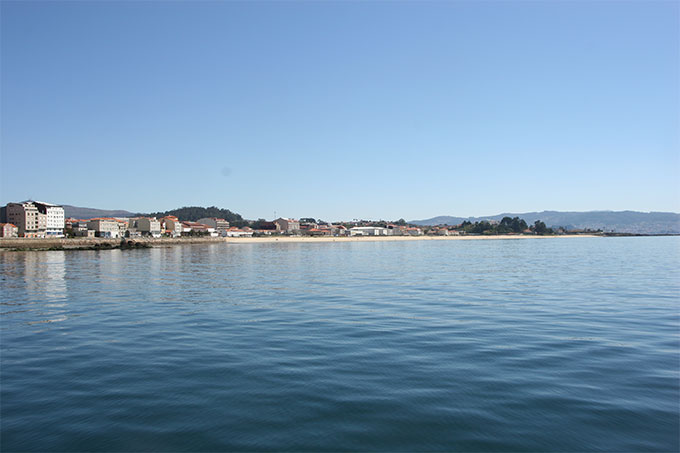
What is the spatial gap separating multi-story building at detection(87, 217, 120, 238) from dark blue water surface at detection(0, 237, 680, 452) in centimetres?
12925

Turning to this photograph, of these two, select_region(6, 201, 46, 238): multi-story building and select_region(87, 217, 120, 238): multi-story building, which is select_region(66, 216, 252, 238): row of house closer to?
select_region(87, 217, 120, 238): multi-story building

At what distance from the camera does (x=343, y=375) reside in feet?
30.8

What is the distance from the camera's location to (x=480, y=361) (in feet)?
34.1

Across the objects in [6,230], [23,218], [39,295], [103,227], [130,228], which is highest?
[23,218]

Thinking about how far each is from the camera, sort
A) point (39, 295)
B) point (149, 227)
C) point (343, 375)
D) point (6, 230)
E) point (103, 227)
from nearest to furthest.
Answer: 1. point (343, 375)
2. point (39, 295)
3. point (6, 230)
4. point (103, 227)
5. point (149, 227)

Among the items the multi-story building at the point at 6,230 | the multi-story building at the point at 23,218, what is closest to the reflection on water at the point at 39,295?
the multi-story building at the point at 6,230

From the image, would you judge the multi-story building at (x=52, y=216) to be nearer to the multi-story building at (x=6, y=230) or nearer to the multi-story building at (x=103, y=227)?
the multi-story building at (x=103, y=227)

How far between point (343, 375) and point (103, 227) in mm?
148192

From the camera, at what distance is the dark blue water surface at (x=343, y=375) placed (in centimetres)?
675

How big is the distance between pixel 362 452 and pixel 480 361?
5.19m

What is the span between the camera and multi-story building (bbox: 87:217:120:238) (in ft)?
443

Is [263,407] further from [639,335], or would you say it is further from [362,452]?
[639,335]

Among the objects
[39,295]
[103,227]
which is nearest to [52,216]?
[103,227]

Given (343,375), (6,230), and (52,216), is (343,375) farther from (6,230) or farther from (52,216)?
(52,216)
